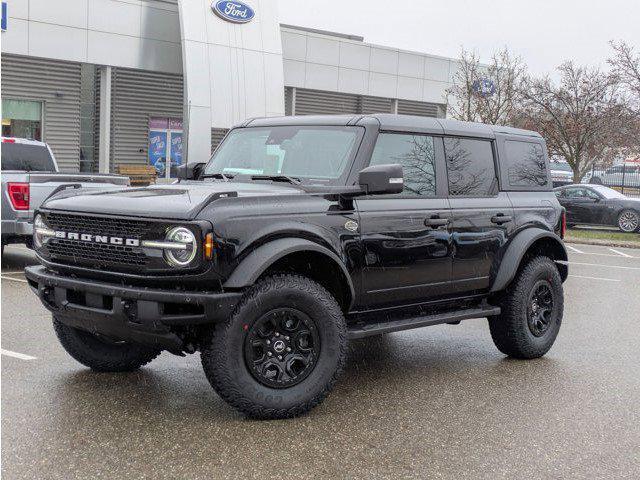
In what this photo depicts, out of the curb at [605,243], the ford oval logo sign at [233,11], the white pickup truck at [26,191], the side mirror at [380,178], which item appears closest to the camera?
the side mirror at [380,178]

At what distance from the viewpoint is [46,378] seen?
19.4 ft

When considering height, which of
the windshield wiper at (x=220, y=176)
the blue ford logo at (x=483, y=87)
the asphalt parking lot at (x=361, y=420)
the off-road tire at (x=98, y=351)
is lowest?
the asphalt parking lot at (x=361, y=420)

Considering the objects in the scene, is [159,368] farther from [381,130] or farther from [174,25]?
[174,25]

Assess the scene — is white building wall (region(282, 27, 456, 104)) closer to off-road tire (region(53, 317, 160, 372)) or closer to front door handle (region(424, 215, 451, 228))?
front door handle (region(424, 215, 451, 228))

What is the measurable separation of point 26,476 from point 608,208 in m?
22.9

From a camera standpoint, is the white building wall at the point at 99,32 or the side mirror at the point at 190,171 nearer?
the side mirror at the point at 190,171

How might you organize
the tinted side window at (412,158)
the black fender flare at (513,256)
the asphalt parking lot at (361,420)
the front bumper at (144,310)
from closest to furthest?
the asphalt parking lot at (361,420), the front bumper at (144,310), the tinted side window at (412,158), the black fender flare at (513,256)

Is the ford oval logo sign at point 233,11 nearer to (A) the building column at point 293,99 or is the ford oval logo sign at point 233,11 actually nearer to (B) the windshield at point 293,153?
(A) the building column at point 293,99

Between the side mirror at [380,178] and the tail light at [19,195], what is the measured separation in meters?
7.36

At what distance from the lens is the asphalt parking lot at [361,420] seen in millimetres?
4270

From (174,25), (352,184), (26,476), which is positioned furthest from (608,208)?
(26,476)

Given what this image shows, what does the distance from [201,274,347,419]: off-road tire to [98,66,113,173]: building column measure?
21.9m

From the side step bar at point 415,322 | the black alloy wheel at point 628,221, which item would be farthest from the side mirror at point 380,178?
the black alloy wheel at point 628,221

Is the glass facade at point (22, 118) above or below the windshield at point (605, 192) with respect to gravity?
above
